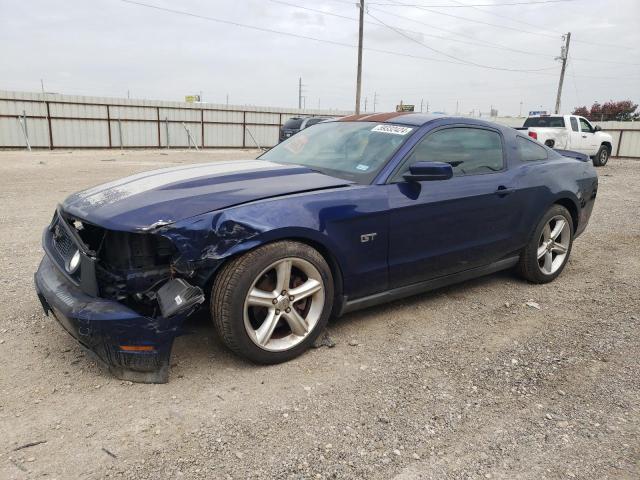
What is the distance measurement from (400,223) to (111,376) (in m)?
1.99

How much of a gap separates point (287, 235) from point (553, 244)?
9.68 ft

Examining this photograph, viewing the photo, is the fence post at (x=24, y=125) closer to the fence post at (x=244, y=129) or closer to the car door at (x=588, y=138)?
the fence post at (x=244, y=129)

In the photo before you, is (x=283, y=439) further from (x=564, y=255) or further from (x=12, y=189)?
(x=12, y=189)

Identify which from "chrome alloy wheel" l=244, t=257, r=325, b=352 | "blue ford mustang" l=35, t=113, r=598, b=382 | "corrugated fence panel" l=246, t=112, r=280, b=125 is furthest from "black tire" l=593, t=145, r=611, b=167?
"chrome alloy wheel" l=244, t=257, r=325, b=352

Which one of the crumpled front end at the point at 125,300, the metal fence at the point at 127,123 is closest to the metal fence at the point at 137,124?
the metal fence at the point at 127,123

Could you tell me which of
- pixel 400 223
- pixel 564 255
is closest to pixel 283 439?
pixel 400 223

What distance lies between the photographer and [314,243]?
2.98 m

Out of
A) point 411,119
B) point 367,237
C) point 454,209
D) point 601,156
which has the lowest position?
point 601,156

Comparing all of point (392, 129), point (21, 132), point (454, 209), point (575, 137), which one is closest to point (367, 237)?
point (454, 209)

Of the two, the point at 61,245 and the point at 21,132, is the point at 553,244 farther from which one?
the point at 21,132

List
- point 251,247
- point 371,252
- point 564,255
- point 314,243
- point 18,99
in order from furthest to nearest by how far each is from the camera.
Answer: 1. point 18,99
2. point 564,255
3. point 371,252
4. point 314,243
5. point 251,247

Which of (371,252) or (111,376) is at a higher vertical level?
(371,252)

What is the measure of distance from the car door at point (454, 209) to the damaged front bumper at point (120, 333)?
5.07ft

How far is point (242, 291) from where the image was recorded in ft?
8.72
